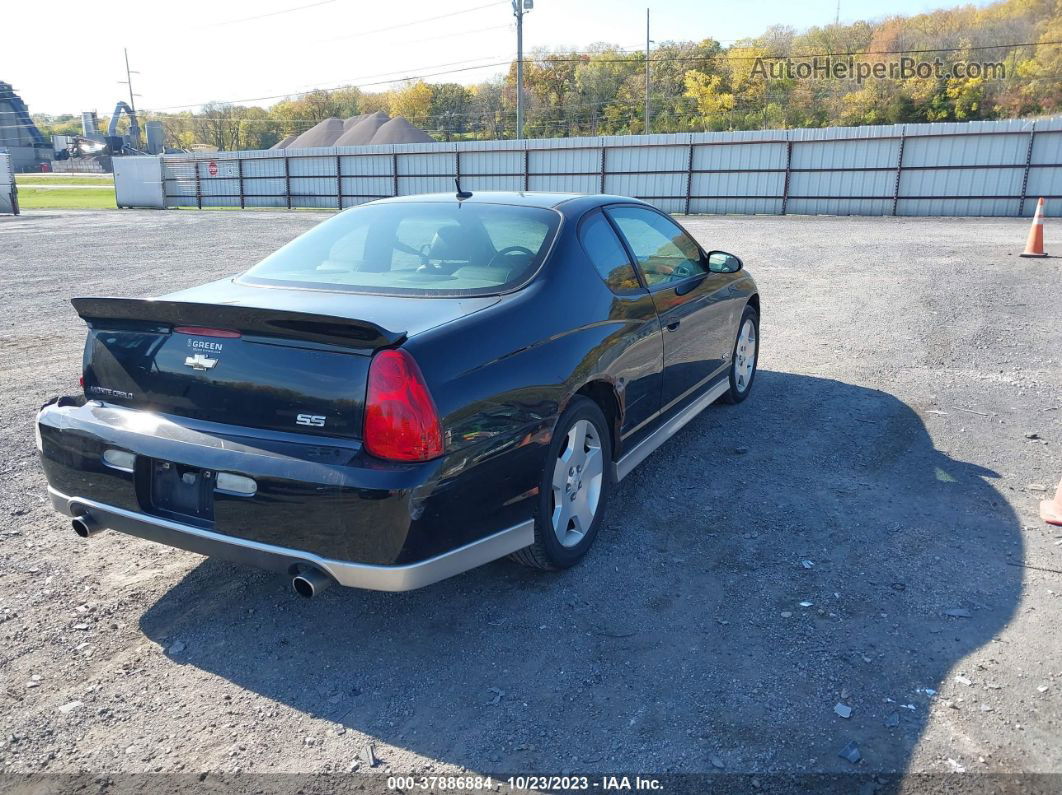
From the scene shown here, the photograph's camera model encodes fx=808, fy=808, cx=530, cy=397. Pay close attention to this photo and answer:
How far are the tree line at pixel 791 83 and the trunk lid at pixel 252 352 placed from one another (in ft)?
207

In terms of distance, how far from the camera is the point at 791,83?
2677 inches

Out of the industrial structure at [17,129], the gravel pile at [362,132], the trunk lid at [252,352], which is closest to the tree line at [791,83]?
the gravel pile at [362,132]

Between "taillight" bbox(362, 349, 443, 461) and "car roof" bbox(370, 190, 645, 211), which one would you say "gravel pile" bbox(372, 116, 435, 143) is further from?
"taillight" bbox(362, 349, 443, 461)

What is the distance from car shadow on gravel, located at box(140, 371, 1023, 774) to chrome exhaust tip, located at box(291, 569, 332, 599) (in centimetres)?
38

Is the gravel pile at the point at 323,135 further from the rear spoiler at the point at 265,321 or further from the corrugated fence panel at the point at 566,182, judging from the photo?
the rear spoiler at the point at 265,321

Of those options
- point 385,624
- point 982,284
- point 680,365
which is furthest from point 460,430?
point 982,284

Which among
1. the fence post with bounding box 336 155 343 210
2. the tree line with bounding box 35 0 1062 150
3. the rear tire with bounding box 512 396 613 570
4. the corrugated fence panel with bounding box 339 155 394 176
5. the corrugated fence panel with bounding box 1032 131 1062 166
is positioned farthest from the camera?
the tree line with bounding box 35 0 1062 150

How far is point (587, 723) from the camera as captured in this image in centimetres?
265

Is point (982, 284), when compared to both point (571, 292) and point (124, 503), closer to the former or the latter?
point (571, 292)

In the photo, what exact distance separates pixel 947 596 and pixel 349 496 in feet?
8.27

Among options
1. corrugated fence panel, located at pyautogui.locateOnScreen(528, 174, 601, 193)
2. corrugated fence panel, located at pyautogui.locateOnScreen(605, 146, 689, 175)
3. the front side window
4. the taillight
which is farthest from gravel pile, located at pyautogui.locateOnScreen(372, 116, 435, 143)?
the taillight

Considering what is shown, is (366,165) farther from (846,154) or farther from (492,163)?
(846,154)

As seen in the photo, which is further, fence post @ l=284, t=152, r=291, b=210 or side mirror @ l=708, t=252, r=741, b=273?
fence post @ l=284, t=152, r=291, b=210

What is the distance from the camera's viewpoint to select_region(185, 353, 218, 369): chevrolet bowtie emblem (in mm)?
2957
